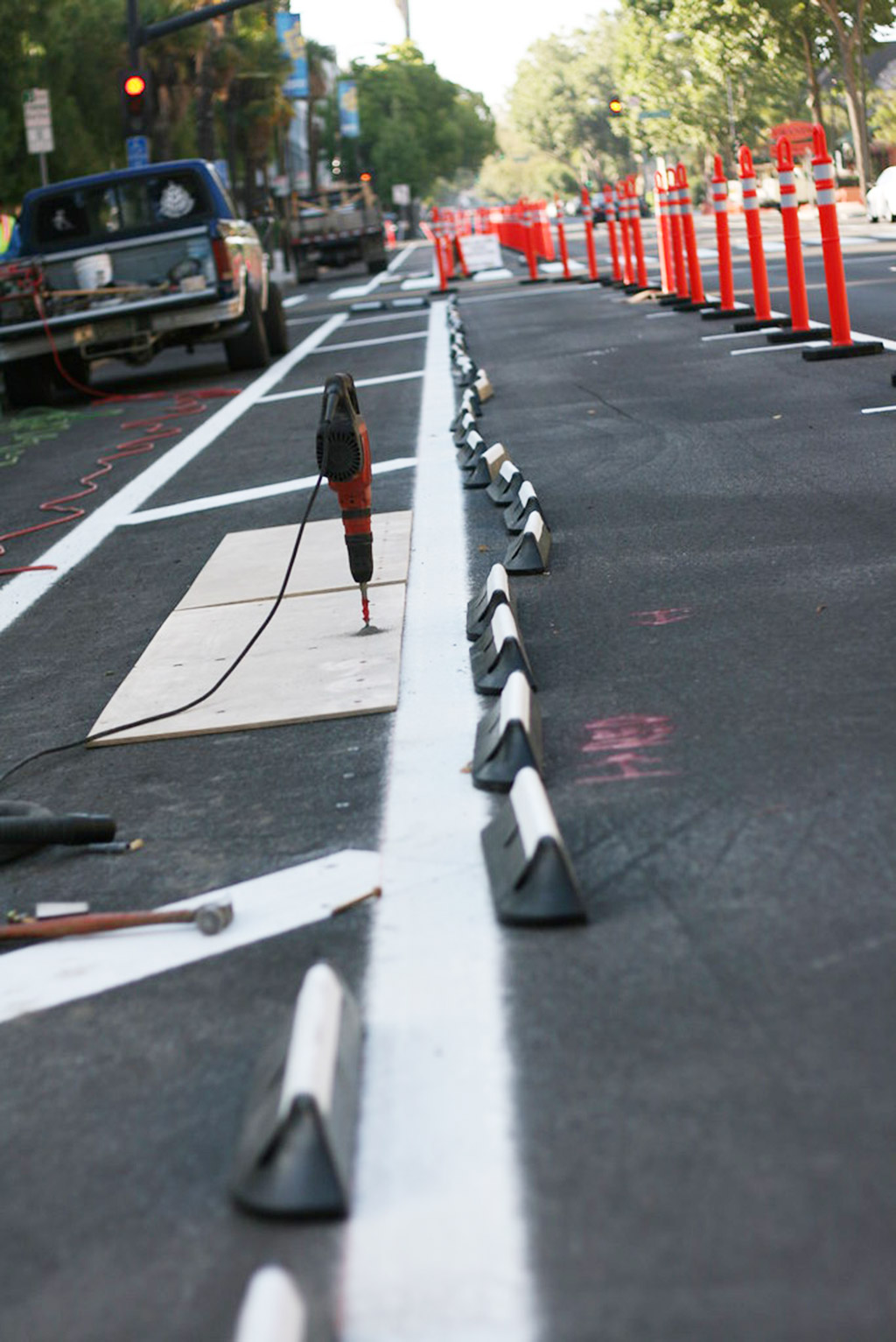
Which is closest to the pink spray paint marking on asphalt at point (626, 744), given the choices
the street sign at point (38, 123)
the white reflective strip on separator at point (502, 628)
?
the white reflective strip on separator at point (502, 628)

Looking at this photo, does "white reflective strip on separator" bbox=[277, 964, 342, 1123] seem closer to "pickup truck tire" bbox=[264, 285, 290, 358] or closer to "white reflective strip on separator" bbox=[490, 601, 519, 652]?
"white reflective strip on separator" bbox=[490, 601, 519, 652]

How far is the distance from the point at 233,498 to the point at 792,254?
623cm

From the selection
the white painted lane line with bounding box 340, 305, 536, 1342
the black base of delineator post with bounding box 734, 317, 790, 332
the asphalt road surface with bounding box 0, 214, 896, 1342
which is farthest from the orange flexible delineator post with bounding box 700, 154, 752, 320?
the white painted lane line with bounding box 340, 305, 536, 1342

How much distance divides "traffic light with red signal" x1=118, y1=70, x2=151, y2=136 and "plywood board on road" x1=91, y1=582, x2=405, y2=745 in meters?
22.6

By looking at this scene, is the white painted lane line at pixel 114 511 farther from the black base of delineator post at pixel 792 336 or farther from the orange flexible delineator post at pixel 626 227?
the orange flexible delineator post at pixel 626 227

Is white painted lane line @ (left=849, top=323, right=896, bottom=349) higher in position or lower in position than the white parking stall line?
lower

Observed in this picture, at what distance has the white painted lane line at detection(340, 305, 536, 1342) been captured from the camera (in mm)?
2455

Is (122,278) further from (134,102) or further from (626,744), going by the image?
(626,744)

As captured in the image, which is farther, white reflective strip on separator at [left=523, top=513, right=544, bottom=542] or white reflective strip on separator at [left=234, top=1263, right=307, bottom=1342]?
white reflective strip on separator at [left=523, top=513, right=544, bottom=542]

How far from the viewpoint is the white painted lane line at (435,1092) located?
8.05 feet

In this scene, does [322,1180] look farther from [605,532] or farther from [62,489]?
[62,489]

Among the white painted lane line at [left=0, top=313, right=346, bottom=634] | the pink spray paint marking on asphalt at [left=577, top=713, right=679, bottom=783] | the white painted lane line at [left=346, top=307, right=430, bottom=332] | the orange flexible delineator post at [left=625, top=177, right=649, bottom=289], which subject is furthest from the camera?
the white painted lane line at [left=346, top=307, right=430, bottom=332]

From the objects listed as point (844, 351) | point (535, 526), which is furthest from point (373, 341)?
point (535, 526)

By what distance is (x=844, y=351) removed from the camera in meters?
13.4
